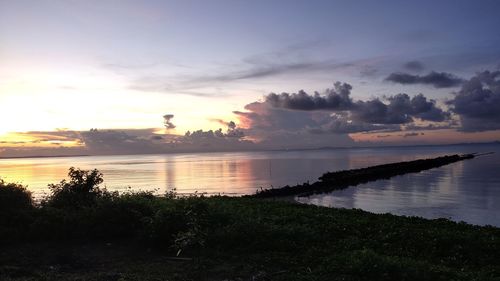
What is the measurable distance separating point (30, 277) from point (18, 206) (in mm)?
5783

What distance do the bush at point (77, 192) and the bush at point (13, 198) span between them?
105cm

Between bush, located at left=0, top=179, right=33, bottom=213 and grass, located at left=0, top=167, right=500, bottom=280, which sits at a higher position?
bush, located at left=0, top=179, right=33, bottom=213

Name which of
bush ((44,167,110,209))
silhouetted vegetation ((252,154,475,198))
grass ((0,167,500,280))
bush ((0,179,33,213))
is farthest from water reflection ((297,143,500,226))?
bush ((0,179,33,213))

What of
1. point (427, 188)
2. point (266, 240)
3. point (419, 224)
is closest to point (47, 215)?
point (266, 240)

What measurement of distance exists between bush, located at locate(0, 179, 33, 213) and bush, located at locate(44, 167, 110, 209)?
41.3 inches

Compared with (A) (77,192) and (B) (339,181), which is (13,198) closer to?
(A) (77,192)

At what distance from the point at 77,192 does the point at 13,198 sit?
256 centimetres

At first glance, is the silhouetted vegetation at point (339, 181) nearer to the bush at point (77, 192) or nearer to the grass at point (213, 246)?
the bush at point (77, 192)

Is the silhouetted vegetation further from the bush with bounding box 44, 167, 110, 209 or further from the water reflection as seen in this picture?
the bush with bounding box 44, 167, 110, 209

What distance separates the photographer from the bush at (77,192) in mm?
17016

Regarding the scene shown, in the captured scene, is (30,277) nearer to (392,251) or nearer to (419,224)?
(392,251)

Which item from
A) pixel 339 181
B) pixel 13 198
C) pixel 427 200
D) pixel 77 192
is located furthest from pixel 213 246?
pixel 339 181

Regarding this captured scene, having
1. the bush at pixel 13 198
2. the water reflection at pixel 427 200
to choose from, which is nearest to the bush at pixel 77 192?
the bush at pixel 13 198

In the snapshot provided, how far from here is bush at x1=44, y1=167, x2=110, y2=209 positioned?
1702cm
